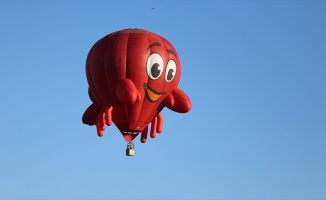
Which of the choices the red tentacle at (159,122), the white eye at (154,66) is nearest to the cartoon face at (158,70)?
the white eye at (154,66)

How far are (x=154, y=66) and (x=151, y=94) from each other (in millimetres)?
1280

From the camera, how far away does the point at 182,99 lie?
230 ft

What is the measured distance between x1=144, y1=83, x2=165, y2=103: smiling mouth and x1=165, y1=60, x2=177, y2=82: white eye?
2.52 ft

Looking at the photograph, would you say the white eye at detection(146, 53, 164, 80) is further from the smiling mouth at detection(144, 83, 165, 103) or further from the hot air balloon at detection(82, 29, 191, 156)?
the smiling mouth at detection(144, 83, 165, 103)

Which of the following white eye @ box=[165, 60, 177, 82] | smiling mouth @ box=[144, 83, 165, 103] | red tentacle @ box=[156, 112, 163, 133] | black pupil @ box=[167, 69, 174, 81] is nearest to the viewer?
smiling mouth @ box=[144, 83, 165, 103]

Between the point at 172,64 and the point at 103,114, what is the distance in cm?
376

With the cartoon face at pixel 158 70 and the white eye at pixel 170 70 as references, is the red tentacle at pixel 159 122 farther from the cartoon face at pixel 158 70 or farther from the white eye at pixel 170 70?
the white eye at pixel 170 70

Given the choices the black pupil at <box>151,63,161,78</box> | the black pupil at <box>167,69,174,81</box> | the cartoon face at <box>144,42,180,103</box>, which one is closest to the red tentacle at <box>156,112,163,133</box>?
the cartoon face at <box>144,42,180,103</box>

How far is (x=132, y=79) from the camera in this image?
222 feet

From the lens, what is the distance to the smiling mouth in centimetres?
6819

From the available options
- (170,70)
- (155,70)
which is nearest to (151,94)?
(155,70)

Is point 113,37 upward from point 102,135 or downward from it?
upward

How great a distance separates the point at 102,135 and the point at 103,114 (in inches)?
40.5

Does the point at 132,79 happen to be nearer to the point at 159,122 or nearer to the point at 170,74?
the point at 170,74
